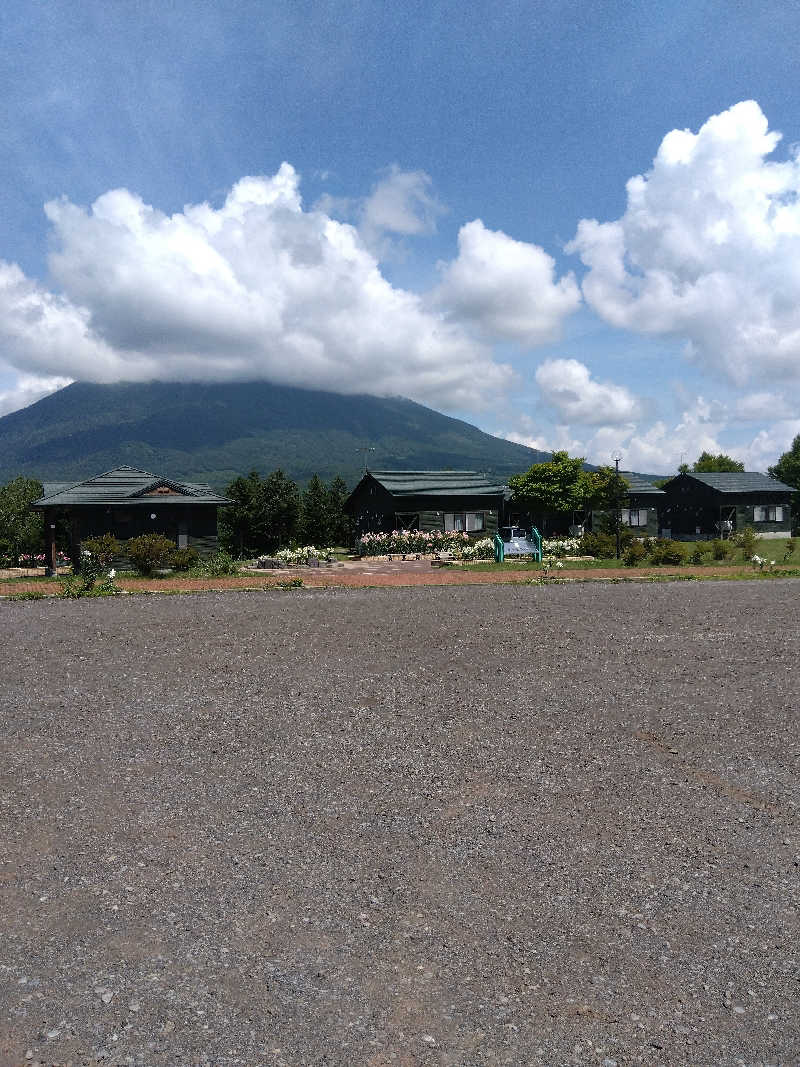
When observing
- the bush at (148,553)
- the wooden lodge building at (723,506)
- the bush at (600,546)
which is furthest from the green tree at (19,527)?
the wooden lodge building at (723,506)

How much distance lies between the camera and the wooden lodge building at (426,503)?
134 feet

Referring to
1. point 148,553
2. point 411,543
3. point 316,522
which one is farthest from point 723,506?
point 148,553

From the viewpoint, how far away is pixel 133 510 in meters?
33.1

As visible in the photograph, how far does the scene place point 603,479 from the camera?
44.2 m

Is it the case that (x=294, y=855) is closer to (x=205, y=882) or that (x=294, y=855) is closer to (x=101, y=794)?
(x=205, y=882)

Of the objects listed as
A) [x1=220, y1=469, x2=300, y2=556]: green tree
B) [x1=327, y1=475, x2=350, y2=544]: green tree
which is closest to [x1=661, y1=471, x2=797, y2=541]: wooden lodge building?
[x1=327, y1=475, x2=350, y2=544]: green tree

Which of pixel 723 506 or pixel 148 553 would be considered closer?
pixel 148 553

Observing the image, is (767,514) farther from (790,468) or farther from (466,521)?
(466,521)

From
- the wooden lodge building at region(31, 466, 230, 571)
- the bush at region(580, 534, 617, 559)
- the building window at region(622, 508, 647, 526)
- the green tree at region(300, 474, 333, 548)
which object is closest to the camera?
the wooden lodge building at region(31, 466, 230, 571)

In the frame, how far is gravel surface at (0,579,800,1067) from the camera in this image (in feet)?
12.4

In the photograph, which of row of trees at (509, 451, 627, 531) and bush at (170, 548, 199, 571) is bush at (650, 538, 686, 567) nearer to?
row of trees at (509, 451, 627, 531)

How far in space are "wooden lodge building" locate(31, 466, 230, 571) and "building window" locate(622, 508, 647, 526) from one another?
1165 inches

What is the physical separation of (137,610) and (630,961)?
15.4 m

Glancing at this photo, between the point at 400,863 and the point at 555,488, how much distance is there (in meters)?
38.8
